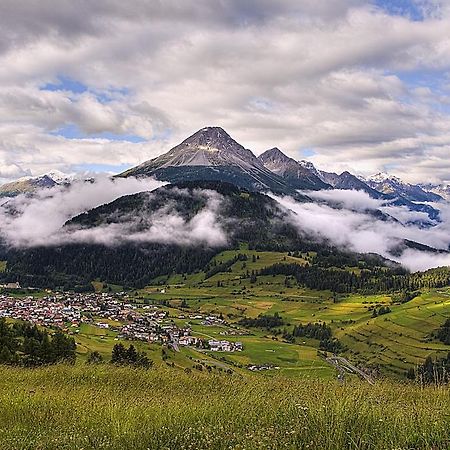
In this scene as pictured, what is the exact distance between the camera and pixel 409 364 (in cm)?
Answer: 11462

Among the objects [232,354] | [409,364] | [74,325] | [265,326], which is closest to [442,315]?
[409,364]

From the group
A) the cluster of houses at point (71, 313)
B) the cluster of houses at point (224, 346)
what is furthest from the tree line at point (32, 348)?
the cluster of houses at point (224, 346)

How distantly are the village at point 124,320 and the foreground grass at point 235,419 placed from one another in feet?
285

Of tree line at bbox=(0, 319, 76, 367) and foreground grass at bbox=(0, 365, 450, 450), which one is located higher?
foreground grass at bbox=(0, 365, 450, 450)

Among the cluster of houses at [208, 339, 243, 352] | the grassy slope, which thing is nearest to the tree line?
the grassy slope

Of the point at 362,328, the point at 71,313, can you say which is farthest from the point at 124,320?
the point at 362,328

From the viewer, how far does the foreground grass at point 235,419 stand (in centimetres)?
696

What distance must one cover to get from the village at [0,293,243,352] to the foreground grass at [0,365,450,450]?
86.8m

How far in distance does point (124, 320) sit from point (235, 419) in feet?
484

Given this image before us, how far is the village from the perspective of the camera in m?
115

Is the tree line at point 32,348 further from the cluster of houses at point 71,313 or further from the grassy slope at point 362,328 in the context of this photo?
the cluster of houses at point 71,313

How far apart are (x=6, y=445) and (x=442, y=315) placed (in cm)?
16209

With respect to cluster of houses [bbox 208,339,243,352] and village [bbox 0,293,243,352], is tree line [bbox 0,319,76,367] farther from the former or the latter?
cluster of houses [bbox 208,339,243,352]

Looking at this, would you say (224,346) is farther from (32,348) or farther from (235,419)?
(235,419)
